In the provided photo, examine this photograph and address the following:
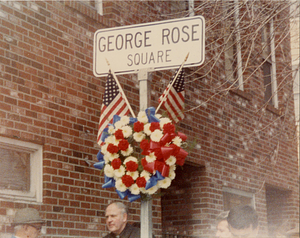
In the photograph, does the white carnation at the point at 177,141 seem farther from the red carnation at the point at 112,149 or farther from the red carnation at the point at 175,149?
the red carnation at the point at 112,149

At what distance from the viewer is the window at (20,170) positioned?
6.00 metres

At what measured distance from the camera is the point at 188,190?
9852mm

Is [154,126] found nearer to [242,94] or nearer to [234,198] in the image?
[234,198]

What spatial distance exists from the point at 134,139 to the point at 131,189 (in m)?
0.40

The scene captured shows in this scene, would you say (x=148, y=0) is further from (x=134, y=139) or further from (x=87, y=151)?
(x=134, y=139)

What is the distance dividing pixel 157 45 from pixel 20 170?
233 centimetres

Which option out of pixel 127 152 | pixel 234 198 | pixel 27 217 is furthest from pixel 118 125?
pixel 234 198

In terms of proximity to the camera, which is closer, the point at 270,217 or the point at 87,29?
the point at 87,29

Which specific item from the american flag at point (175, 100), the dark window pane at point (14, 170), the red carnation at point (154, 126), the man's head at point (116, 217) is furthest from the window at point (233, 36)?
the dark window pane at point (14, 170)

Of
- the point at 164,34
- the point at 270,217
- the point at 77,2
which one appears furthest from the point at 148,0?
the point at 270,217

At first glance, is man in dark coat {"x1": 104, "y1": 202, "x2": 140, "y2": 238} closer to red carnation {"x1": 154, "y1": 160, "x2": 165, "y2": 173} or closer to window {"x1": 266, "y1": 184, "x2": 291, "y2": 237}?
red carnation {"x1": 154, "y1": 160, "x2": 165, "y2": 173}

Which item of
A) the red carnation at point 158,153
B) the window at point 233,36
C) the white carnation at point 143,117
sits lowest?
the red carnation at point 158,153

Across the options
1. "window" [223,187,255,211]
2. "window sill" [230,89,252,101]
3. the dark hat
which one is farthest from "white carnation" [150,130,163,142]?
"window sill" [230,89,252,101]

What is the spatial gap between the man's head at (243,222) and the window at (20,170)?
2402 millimetres
